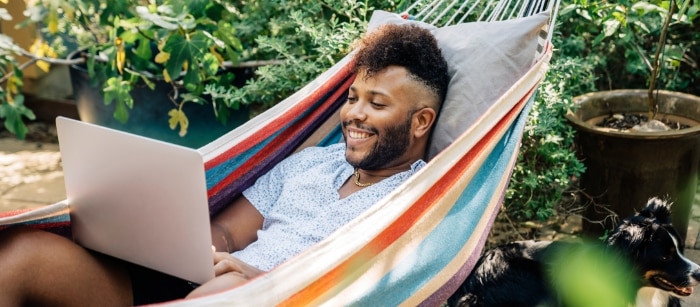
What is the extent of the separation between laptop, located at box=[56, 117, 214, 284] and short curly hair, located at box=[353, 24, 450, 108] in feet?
2.59

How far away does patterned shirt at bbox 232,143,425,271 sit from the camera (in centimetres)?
205

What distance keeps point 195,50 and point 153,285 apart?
1.51 metres

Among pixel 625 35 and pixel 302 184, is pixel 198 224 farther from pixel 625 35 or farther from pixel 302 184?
pixel 625 35

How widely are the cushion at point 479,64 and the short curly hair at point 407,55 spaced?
4 cm

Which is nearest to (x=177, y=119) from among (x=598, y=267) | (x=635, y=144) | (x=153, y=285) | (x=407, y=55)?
(x=407, y=55)

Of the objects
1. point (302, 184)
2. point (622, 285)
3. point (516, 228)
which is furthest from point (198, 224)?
point (516, 228)

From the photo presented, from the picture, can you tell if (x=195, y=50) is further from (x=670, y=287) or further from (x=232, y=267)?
(x=670, y=287)

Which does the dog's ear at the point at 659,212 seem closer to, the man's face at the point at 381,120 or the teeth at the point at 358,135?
the man's face at the point at 381,120

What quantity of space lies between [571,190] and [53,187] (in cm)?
229

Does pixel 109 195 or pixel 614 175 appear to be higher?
pixel 109 195

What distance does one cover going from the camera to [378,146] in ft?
7.20

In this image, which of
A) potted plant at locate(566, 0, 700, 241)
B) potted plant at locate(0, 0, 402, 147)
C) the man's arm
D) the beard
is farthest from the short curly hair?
potted plant at locate(566, 0, 700, 241)

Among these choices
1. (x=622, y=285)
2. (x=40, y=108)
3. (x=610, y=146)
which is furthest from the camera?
(x=40, y=108)

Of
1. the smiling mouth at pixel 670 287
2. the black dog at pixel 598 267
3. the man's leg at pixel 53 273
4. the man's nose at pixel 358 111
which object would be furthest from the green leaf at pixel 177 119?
the smiling mouth at pixel 670 287
